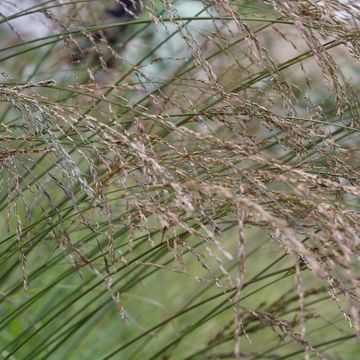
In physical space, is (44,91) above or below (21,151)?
above

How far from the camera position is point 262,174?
1.42m

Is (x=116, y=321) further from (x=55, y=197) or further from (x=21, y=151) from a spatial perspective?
(x=21, y=151)

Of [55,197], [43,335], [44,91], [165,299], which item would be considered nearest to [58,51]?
[44,91]

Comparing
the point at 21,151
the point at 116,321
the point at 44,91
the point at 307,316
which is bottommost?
the point at 307,316

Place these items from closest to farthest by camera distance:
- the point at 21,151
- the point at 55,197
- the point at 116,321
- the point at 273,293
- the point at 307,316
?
the point at 21,151, the point at 307,316, the point at 116,321, the point at 55,197, the point at 273,293

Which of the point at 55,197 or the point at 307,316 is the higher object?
the point at 55,197

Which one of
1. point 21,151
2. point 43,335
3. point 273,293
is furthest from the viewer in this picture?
point 273,293

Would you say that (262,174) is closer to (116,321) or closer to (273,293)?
(116,321)

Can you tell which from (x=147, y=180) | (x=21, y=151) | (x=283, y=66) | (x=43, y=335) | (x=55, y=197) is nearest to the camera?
(x=147, y=180)

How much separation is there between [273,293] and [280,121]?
7.92ft

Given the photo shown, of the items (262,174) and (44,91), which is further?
(44,91)

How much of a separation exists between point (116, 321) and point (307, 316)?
2.87 ft

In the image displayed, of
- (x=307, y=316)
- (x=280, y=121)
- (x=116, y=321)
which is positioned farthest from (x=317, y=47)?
(x=116, y=321)

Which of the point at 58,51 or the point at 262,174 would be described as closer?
the point at 262,174
